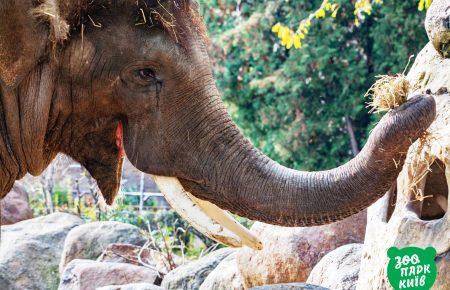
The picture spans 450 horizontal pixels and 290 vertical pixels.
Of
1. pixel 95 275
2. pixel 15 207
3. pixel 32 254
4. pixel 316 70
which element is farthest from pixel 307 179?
pixel 316 70

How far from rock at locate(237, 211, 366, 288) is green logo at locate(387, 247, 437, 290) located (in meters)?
3.08

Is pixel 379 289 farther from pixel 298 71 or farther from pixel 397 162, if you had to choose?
pixel 298 71

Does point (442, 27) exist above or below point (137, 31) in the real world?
above

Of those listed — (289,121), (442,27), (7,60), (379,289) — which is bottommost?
(379,289)

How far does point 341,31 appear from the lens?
14.5 meters

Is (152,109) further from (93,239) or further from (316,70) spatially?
(316,70)

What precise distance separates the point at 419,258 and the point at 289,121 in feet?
→ 34.7

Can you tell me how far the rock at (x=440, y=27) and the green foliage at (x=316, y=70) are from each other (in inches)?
311

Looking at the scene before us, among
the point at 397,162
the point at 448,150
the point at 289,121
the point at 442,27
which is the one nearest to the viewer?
the point at 397,162

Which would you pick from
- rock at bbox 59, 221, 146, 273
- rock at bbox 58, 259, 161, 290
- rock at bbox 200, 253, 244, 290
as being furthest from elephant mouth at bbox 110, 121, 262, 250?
rock at bbox 59, 221, 146, 273

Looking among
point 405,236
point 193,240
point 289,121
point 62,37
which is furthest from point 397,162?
point 289,121

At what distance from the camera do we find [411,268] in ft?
15.2

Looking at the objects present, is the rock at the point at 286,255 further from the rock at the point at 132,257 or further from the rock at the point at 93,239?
the rock at the point at 93,239

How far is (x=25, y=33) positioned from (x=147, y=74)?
1.98 ft
